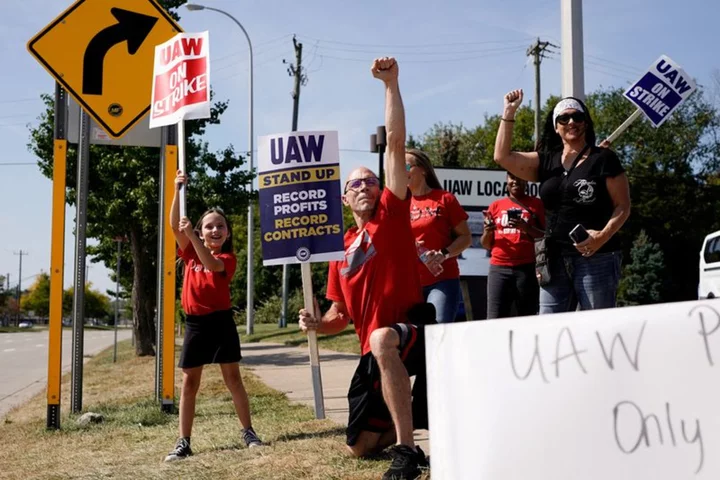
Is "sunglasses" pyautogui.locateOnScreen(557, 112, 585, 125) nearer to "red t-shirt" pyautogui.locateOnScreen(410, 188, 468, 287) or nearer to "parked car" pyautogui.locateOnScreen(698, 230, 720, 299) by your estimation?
"red t-shirt" pyautogui.locateOnScreen(410, 188, 468, 287)

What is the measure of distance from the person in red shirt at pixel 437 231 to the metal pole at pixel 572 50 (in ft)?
5.68

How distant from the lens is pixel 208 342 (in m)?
5.68

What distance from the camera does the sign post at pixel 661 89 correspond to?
7.25 m

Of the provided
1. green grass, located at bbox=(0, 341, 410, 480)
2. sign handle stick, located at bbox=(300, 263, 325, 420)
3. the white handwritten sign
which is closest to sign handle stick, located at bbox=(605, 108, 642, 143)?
sign handle stick, located at bbox=(300, 263, 325, 420)

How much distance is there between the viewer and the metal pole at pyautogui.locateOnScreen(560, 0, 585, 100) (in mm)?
6883

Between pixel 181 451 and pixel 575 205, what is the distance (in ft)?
9.58

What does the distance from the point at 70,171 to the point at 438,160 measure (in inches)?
1624

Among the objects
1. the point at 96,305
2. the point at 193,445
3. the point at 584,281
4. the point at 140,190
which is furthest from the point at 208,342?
the point at 96,305

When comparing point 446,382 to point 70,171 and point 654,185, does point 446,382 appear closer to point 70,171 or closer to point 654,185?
point 70,171

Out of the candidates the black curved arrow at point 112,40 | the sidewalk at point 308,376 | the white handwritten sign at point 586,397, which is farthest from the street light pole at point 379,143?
the white handwritten sign at point 586,397

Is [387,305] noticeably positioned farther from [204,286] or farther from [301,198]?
[301,198]

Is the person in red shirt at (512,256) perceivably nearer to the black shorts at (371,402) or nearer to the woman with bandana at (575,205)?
the woman with bandana at (575,205)

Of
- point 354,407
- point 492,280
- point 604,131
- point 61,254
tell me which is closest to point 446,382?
point 354,407

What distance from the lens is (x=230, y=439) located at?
604 cm
